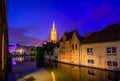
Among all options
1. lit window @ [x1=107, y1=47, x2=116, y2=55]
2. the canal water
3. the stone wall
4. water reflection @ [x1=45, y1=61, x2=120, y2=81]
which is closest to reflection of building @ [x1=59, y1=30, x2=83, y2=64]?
the stone wall

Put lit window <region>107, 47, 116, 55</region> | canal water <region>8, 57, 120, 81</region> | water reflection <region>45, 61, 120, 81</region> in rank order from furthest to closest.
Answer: lit window <region>107, 47, 116, 55</region> → canal water <region>8, 57, 120, 81</region> → water reflection <region>45, 61, 120, 81</region>

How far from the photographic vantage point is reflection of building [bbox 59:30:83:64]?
44.9m

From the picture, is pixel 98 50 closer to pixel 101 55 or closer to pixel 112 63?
pixel 101 55

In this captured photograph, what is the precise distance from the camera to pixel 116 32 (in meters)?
33.3

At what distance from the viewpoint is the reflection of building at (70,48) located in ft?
147

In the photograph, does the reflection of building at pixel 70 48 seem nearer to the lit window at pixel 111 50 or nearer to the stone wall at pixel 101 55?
the stone wall at pixel 101 55

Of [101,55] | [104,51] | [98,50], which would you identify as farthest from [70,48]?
[104,51]

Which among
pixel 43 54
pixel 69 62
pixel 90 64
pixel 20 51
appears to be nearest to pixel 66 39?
pixel 69 62

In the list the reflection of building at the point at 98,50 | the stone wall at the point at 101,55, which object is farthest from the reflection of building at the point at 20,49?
the stone wall at the point at 101,55

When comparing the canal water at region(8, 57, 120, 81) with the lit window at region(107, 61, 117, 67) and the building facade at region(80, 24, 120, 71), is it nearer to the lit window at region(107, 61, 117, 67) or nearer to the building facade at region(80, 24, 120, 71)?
the lit window at region(107, 61, 117, 67)

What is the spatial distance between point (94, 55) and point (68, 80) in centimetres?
1801

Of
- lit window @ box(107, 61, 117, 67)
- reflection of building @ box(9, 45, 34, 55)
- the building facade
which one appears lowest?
reflection of building @ box(9, 45, 34, 55)

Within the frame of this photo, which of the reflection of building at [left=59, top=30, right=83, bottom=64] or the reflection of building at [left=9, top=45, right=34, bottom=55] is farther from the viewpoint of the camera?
the reflection of building at [left=9, top=45, right=34, bottom=55]

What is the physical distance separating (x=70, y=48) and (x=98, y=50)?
1492cm
